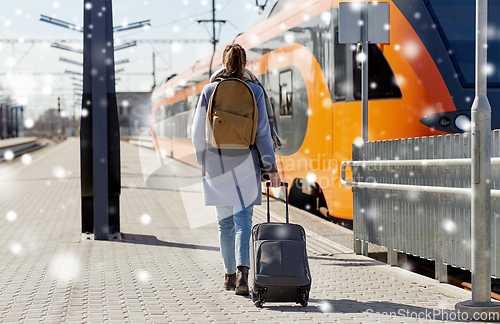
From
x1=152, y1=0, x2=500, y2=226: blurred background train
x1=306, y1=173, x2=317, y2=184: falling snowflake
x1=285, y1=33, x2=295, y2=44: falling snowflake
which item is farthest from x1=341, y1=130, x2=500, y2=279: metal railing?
x1=285, y1=33, x2=295, y2=44: falling snowflake

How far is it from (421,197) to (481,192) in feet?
3.99

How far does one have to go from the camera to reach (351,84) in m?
7.99

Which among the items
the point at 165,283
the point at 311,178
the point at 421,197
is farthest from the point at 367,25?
the point at 165,283

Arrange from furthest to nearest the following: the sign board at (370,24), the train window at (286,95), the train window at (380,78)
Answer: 1. the train window at (286,95)
2. the train window at (380,78)
3. the sign board at (370,24)

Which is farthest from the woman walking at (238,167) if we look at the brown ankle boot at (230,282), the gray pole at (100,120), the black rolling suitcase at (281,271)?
the gray pole at (100,120)

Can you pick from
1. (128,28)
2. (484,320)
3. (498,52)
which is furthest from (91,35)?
(128,28)

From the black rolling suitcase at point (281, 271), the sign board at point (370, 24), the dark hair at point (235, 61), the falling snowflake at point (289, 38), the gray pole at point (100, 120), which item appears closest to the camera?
the black rolling suitcase at point (281, 271)

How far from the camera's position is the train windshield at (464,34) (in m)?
7.24

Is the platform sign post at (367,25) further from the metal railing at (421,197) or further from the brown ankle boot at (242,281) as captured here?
the brown ankle boot at (242,281)

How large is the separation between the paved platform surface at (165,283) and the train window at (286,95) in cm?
188

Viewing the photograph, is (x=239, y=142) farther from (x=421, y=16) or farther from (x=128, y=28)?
(x=128, y=28)

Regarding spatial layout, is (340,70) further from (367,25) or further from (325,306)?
(325,306)

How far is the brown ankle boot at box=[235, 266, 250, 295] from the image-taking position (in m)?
4.56

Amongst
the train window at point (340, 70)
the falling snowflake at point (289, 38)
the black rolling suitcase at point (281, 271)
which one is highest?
the falling snowflake at point (289, 38)
